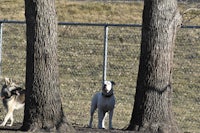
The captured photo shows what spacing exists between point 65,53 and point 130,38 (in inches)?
90.8

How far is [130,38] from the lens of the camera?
2139 cm

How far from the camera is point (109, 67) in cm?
1894

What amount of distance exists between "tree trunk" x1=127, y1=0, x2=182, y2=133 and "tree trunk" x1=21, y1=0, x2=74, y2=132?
1349 mm

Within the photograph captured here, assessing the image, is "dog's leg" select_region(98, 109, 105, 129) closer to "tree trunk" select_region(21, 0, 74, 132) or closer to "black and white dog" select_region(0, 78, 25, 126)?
"black and white dog" select_region(0, 78, 25, 126)

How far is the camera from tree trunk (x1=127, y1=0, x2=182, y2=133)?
10.8m

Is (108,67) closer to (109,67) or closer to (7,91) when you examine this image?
(109,67)

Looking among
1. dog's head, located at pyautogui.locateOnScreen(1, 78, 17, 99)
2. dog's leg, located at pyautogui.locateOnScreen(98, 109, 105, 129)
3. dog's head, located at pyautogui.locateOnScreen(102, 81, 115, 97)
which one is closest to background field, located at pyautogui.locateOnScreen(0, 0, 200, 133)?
dog's leg, located at pyautogui.locateOnScreen(98, 109, 105, 129)

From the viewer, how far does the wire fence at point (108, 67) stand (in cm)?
1532

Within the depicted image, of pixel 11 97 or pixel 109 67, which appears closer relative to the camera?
pixel 11 97

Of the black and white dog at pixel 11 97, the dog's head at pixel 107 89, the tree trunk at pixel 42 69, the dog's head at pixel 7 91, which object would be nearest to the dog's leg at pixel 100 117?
the dog's head at pixel 107 89

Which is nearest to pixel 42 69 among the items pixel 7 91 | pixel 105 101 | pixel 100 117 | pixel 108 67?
pixel 105 101

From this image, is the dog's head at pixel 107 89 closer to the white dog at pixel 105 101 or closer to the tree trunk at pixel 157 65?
the white dog at pixel 105 101

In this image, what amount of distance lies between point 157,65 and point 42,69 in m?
1.83

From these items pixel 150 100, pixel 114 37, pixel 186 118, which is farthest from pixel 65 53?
pixel 150 100
